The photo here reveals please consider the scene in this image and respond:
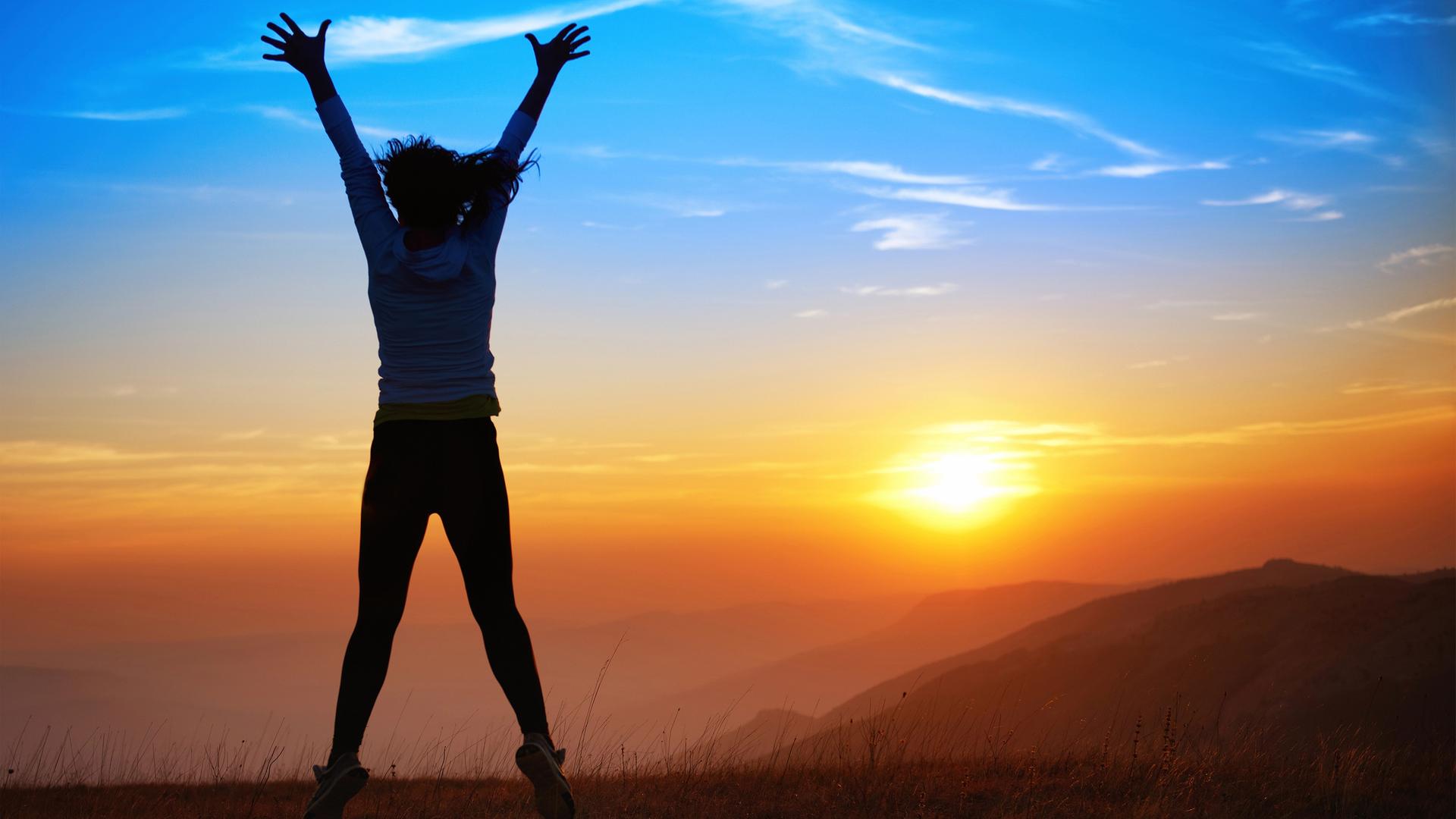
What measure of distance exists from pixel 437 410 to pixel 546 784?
171 centimetres

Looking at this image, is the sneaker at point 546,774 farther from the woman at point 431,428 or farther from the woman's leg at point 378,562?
A: the woman's leg at point 378,562

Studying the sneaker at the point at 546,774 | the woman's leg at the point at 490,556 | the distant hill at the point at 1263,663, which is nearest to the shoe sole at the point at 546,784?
the sneaker at the point at 546,774

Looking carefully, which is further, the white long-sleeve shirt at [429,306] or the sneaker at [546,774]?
the sneaker at [546,774]

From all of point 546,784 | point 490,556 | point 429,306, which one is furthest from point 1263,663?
point 429,306

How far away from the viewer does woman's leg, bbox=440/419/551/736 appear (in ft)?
15.6

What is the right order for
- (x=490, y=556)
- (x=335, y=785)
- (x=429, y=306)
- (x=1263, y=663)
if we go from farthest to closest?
(x=1263, y=663)
(x=490, y=556)
(x=429, y=306)
(x=335, y=785)

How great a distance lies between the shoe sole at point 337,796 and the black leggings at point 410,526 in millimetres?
115

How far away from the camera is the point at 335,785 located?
4.64 meters

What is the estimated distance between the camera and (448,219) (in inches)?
192

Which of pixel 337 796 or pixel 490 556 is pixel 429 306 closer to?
pixel 490 556

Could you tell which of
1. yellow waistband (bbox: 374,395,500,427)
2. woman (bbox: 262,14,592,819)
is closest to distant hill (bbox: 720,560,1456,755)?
woman (bbox: 262,14,592,819)

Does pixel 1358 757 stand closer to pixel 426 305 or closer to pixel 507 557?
pixel 507 557

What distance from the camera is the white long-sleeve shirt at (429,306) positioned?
4730mm

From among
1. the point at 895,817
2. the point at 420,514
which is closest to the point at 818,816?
the point at 895,817
